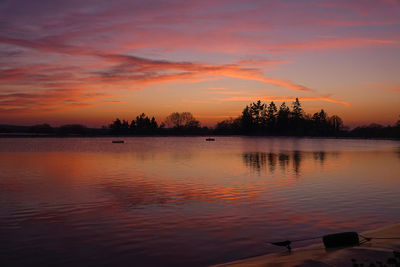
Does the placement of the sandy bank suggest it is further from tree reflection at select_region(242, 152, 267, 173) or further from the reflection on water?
tree reflection at select_region(242, 152, 267, 173)

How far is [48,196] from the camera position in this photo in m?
23.1

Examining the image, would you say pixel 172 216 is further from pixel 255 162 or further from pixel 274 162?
pixel 274 162

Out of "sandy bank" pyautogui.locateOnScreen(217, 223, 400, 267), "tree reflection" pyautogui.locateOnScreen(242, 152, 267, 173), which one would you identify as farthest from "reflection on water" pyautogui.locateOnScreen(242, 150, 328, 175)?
"sandy bank" pyautogui.locateOnScreen(217, 223, 400, 267)

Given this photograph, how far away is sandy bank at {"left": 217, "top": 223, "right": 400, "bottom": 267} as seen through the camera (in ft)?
34.5

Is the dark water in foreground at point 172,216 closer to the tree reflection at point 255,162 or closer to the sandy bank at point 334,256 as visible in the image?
the sandy bank at point 334,256

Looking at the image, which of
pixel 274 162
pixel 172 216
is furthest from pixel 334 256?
pixel 274 162

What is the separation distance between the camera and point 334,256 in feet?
36.7

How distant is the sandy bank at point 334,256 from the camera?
1052 cm

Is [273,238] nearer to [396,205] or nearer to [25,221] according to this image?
[396,205]

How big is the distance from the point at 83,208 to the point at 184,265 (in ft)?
33.8

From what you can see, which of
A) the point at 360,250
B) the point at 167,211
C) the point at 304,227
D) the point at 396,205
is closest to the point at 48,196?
the point at 167,211

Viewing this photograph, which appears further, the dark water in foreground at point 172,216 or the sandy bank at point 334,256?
the dark water in foreground at point 172,216

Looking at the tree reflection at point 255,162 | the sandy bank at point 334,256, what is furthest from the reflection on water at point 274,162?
the sandy bank at point 334,256

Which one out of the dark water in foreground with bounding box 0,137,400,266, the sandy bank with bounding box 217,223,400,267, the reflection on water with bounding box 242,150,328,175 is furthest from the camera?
the reflection on water with bounding box 242,150,328,175
